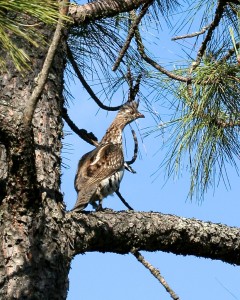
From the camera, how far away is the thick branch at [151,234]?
3121 mm

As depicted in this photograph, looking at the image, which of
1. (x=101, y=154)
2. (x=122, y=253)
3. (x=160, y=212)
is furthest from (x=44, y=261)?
(x=101, y=154)

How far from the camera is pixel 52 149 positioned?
320 cm

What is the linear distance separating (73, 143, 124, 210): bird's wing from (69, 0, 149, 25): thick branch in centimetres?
97

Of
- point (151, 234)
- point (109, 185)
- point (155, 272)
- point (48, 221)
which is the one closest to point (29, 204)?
point (48, 221)

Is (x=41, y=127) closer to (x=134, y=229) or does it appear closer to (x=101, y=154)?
(x=134, y=229)

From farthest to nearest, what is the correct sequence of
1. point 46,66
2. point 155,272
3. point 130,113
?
point 130,113
point 155,272
point 46,66

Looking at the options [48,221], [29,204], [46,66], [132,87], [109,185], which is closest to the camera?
[46,66]

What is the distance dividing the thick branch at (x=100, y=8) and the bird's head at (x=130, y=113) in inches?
40.6

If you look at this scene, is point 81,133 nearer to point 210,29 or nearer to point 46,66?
point 210,29

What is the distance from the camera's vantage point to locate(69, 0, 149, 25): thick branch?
3.63 meters

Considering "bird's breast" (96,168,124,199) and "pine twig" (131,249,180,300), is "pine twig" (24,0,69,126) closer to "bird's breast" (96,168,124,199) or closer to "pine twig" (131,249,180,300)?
"pine twig" (131,249,180,300)

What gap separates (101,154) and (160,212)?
1375 mm

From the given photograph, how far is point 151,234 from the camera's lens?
3.29 meters

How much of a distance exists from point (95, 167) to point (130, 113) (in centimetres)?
46
